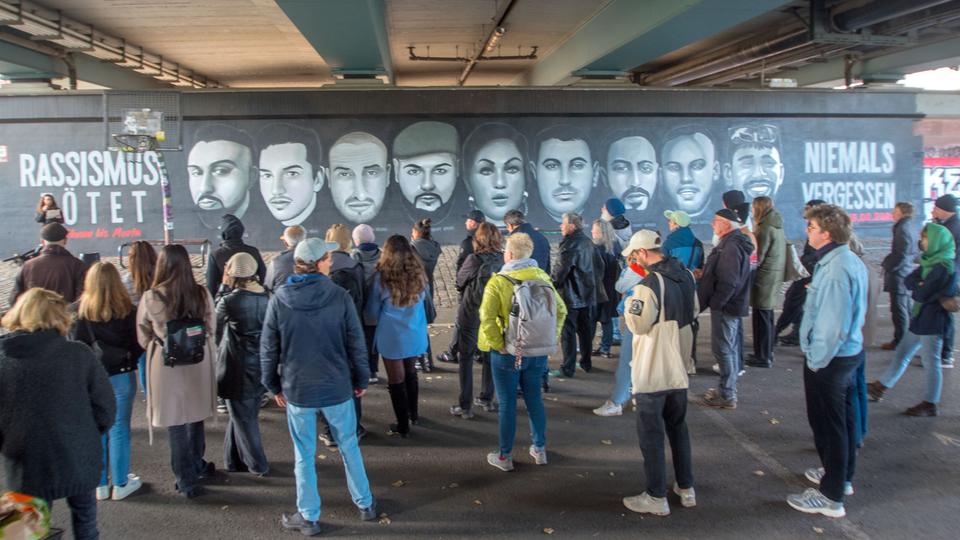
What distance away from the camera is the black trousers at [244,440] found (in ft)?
16.2

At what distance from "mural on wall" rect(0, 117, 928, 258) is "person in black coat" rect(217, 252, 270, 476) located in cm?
1065

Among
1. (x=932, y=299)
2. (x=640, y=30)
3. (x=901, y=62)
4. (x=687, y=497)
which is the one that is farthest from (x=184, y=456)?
(x=901, y=62)

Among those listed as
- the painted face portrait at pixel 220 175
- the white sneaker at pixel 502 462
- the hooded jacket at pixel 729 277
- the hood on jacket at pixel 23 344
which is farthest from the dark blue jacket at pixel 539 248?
the painted face portrait at pixel 220 175

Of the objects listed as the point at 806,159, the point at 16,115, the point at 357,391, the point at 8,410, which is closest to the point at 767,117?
the point at 806,159

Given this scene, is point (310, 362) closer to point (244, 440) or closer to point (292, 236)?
point (244, 440)

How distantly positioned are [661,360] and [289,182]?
1266 cm

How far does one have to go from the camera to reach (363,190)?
50.3 ft

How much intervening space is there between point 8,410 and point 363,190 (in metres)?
12.3

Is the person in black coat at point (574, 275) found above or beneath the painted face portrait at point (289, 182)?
beneath

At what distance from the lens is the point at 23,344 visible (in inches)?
131

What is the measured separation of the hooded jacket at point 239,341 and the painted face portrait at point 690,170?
43.1 ft

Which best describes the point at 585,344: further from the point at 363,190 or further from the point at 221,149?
the point at 221,149

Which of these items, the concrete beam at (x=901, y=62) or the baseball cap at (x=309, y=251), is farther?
the concrete beam at (x=901, y=62)

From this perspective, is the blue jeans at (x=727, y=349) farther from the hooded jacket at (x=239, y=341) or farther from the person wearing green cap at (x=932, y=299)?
the hooded jacket at (x=239, y=341)
